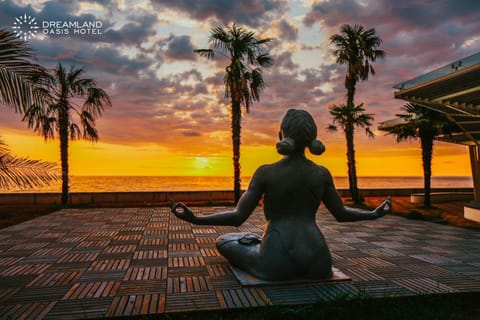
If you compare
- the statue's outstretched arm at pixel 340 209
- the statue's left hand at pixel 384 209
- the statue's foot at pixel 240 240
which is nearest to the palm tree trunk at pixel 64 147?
the statue's foot at pixel 240 240

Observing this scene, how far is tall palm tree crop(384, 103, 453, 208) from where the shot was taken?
15.3 meters

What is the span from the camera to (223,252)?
467cm

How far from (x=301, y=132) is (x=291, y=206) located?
0.87 meters

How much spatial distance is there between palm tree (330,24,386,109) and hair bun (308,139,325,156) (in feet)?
45.7

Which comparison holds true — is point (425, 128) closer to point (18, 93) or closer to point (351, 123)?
point (351, 123)

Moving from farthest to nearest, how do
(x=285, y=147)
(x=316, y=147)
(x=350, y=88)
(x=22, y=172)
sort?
(x=350, y=88)
(x=22, y=172)
(x=316, y=147)
(x=285, y=147)

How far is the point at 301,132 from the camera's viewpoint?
3746 mm

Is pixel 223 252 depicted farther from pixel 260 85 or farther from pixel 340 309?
pixel 260 85

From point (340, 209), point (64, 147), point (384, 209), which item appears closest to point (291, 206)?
point (340, 209)

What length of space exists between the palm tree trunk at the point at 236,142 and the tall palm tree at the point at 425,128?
8.36 metres

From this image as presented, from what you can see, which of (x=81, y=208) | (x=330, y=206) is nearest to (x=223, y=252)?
(x=330, y=206)

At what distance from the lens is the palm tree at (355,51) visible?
658 inches

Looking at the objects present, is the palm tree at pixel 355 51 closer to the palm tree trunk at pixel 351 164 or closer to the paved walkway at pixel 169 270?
the palm tree trunk at pixel 351 164

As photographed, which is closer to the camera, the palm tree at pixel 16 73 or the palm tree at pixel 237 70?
the palm tree at pixel 16 73
